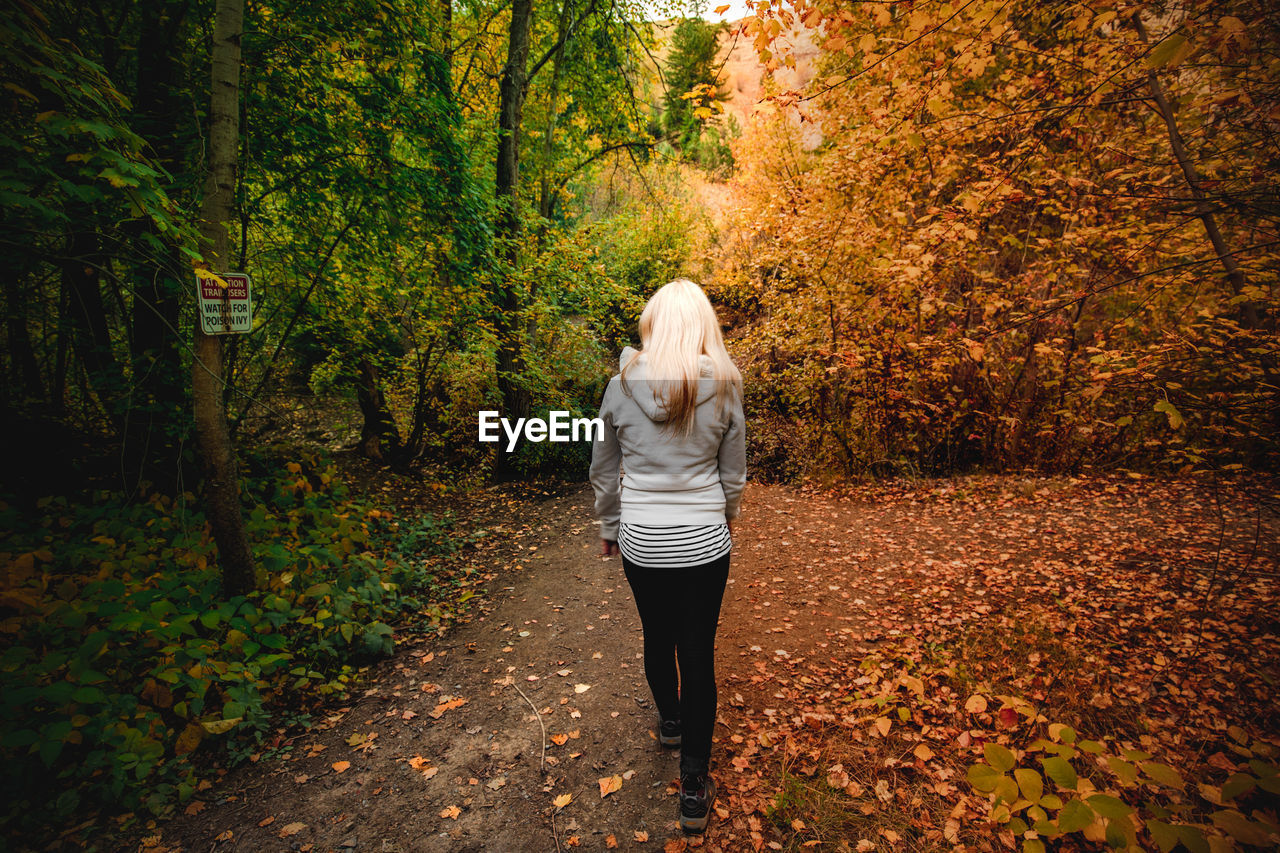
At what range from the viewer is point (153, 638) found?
3.02m

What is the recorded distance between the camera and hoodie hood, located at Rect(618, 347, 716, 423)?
6.38 feet

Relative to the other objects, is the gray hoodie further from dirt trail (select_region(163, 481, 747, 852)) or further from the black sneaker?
dirt trail (select_region(163, 481, 747, 852))

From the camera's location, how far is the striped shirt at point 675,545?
197 centimetres

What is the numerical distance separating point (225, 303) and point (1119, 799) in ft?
15.8

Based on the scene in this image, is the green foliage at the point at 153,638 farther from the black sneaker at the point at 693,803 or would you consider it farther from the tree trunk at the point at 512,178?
the tree trunk at the point at 512,178

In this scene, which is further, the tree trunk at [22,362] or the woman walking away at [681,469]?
the tree trunk at [22,362]

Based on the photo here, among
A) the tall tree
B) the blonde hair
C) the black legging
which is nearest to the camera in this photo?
the blonde hair

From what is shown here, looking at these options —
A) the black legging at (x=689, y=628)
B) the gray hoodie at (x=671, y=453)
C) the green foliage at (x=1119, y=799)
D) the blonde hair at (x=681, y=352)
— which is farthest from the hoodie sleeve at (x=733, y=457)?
the green foliage at (x=1119, y=799)

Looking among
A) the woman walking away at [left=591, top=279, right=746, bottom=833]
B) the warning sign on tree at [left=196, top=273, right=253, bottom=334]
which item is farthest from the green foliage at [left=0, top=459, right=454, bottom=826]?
the woman walking away at [left=591, top=279, right=746, bottom=833]

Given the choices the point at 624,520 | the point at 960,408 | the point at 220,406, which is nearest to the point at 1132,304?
the point at 960,408

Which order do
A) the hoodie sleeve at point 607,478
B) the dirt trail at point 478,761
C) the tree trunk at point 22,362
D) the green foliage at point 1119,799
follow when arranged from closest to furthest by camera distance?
the green foliage at point 1119,799, the hoodie sleeve at point 607,478, the dirt trail at point 478,761, the tree trunk at point 22,362

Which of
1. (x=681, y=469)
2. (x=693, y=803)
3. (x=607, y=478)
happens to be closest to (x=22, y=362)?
(x=607, y=478)

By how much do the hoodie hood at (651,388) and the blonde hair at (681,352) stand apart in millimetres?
15

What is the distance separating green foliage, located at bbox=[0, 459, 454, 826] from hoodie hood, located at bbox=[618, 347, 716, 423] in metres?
3.08
